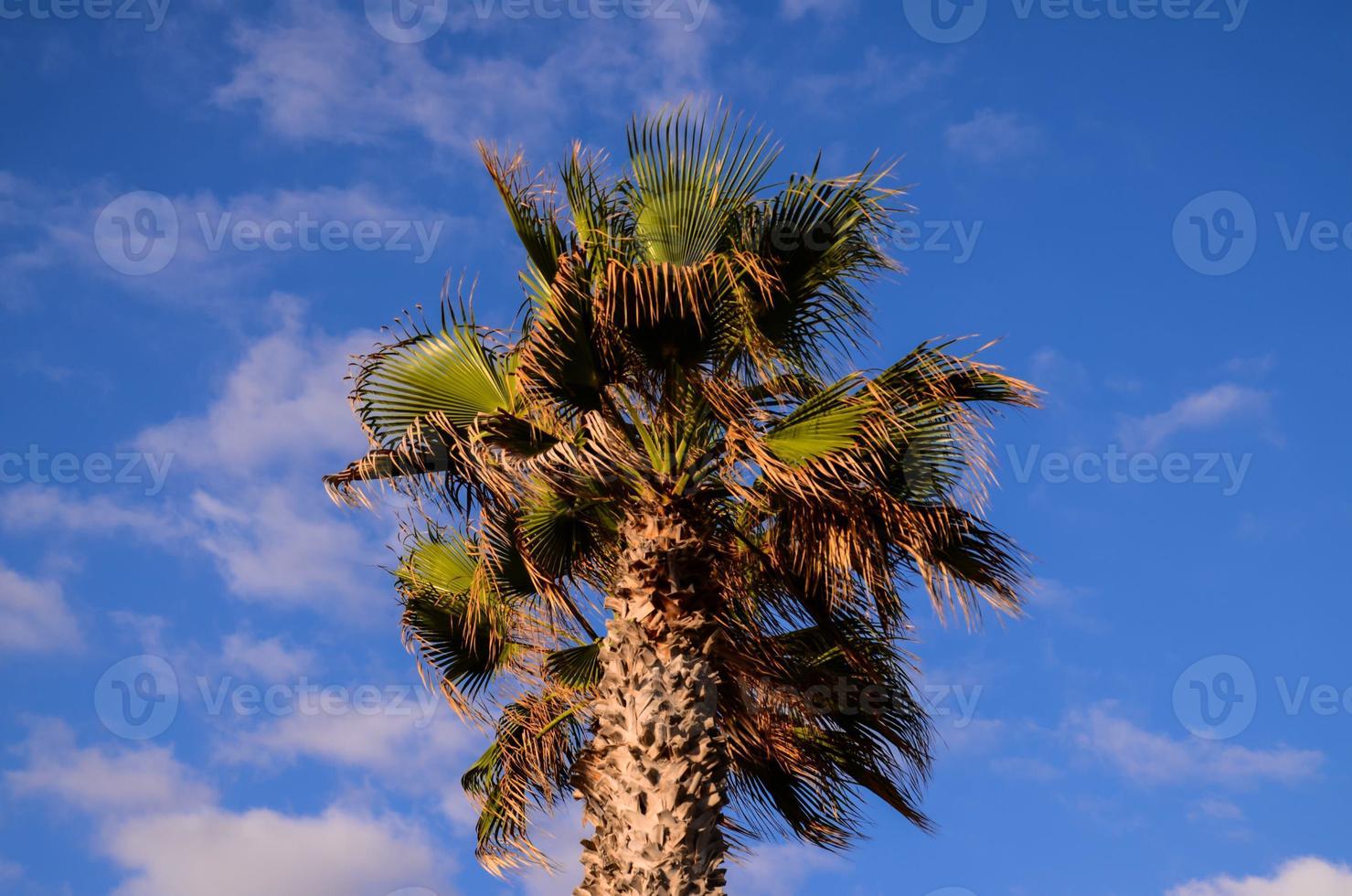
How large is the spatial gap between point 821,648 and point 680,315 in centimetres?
271

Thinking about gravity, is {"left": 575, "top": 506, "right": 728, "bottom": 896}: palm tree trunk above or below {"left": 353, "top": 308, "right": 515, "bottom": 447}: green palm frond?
below

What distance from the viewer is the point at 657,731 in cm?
884

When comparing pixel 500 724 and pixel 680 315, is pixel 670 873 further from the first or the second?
pixel 680 315

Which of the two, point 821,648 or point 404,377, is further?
point 821,648

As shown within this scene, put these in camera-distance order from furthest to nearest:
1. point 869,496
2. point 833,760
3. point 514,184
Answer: point 833,760, point 514,184, point 869,496

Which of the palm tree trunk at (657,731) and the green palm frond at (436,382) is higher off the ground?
the green palm frond at (436,382)

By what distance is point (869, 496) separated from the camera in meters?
9.35

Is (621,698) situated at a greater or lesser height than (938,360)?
lesser

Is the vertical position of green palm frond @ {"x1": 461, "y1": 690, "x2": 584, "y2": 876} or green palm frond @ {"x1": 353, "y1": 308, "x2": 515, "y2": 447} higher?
green palm frond @ {"x1": 353, "y1": 308, "x2": 515, "y2": 447}

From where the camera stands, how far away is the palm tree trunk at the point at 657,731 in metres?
8.67

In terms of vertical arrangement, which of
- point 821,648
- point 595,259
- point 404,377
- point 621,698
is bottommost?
point 621,698

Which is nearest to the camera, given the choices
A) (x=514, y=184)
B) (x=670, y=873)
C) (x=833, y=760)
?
(x=670, y=873)

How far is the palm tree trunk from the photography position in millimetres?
8672

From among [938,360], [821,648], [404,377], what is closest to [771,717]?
[821,648]
